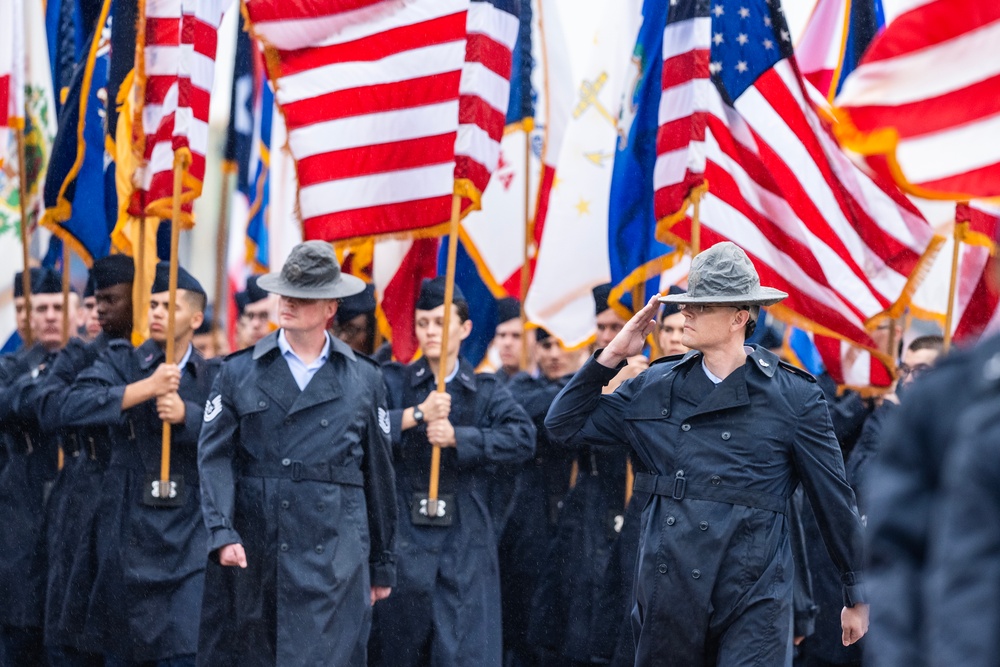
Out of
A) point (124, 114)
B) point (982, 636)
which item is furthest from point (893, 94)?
point (124, 114)

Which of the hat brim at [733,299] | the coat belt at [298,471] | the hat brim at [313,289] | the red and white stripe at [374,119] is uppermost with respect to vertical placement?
the red and white stripe at [374,119]

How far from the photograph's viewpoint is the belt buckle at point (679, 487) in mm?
6379

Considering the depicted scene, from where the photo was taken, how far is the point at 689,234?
9891 mm

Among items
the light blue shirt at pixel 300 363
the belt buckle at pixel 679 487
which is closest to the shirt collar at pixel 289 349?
the light blue shirt at pixel 300 363

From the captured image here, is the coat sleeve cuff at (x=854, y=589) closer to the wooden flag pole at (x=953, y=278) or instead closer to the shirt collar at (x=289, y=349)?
the shirt collar at (x=289, y=349)

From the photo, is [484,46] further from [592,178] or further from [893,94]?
[893,94]

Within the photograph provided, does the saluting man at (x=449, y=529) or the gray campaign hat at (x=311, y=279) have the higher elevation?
the gray campaign hat at (x=311, y=279)

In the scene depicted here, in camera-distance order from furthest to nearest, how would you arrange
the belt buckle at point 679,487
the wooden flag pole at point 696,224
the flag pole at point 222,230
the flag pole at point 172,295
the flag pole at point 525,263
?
the flag pole at point 222,230, the flag pole at point 525,263, the wooden flag pole at point 696,224, the flag pole at point 172,295, the belt buckle at point 679,487

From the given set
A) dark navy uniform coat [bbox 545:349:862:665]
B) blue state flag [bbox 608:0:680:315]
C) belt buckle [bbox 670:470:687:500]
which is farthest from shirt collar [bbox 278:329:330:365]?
blue state flag [bbox 608:0:680:315]

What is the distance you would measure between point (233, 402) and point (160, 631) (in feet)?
6.70

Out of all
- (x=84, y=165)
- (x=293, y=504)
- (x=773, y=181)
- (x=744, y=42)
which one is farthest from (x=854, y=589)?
(x=84, y=165)

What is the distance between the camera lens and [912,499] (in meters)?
3.06

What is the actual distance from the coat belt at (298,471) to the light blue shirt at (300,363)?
0.41 m

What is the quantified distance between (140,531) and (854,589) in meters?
4.58
